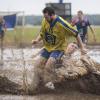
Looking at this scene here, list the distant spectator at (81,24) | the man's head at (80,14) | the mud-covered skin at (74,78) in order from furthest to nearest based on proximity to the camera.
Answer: the distant spectator at (81,24)
the man's head at (80,14)
the mud-covered skin at (74,78)

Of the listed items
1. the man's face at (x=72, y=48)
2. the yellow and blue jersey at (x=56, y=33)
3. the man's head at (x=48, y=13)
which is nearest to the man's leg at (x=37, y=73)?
the yellow and blue jersey at (x=56, y=33)

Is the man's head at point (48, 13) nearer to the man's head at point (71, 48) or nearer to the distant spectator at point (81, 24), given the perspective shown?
the man's head at point (71, 48)

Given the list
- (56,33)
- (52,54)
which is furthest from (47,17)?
(52,54)

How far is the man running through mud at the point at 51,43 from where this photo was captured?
35.9 feet

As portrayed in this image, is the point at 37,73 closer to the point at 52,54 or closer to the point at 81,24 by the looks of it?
the point at 52,54

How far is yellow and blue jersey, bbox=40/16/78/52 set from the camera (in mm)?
10938

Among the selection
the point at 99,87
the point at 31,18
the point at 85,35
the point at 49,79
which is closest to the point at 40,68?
the point at 49,79

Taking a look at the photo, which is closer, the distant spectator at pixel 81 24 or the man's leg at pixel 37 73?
the man's leg at pixel 37 73

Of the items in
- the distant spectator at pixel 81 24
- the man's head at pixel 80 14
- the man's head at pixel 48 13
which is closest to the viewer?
the man's head at pixel 48 13

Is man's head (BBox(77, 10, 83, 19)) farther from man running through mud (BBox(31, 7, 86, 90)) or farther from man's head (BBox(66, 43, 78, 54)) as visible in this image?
man running through mud (BBox(31, 7, 86, 90))

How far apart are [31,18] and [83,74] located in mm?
69193

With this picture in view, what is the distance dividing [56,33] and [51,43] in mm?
244

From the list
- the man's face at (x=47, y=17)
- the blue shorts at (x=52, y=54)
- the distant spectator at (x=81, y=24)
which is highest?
the man's face at (x=47, y=17)

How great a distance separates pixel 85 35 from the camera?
19.1 metres
